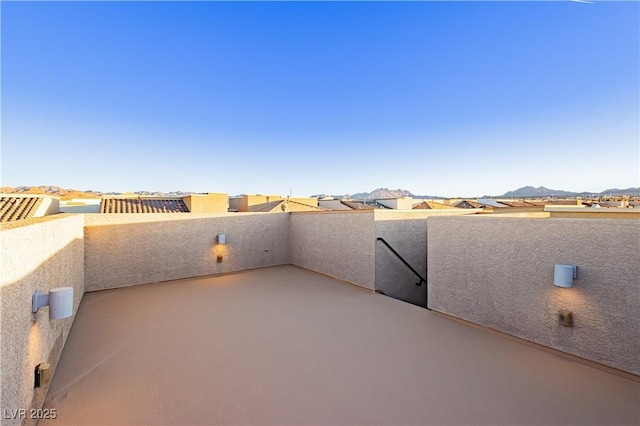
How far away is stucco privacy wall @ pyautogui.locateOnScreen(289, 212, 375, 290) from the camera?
6883 millimetres

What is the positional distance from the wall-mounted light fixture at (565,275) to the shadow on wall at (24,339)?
5.40m

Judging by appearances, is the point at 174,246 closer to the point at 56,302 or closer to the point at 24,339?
the point at 56,302

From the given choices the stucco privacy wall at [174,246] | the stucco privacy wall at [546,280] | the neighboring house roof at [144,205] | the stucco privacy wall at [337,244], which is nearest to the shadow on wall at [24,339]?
the stucco privacy wall at [174,246]

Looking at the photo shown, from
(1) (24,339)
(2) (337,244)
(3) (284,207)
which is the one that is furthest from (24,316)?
(3) (284,207)

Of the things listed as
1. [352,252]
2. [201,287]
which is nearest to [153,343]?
[201,287]

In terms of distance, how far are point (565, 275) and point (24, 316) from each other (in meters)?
5.70

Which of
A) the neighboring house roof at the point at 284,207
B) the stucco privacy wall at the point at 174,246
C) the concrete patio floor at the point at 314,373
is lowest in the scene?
the concrete patio floor at the point at 314,373

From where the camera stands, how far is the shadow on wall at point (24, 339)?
1771 mm

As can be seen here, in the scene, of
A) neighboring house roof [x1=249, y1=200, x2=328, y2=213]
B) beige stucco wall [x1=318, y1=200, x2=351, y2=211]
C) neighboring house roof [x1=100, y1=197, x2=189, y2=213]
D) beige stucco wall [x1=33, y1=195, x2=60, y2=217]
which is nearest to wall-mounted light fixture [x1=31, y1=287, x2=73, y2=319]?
beige stucco wall [x1=33, y1=195, x2=60, y2=217]

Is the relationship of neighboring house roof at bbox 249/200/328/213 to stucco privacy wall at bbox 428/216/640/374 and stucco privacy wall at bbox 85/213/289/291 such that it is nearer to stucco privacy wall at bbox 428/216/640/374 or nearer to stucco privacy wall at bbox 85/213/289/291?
stucco privacy wall at bbox 85/213/289/291

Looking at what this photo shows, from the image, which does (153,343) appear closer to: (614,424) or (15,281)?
(15,281)

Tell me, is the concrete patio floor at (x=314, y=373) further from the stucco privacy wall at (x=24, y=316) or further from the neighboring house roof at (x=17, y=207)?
the neighboring house roof at (x=17, y=207)

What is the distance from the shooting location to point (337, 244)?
7.79 metres

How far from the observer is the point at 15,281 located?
2.00 metres
